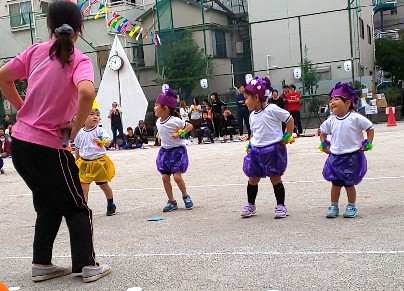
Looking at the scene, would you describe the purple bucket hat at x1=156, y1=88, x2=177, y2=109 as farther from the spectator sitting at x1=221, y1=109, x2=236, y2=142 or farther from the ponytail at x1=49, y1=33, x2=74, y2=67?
the spectator sitting at x1=221, y1=109, x2=236, y2=142

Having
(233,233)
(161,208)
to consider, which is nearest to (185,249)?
(233,233)

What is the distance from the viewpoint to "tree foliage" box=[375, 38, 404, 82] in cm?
3381

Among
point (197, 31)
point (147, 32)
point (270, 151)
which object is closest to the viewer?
point (270, 151)

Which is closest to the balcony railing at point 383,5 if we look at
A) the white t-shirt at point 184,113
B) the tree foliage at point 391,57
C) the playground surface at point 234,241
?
the tree foliage at point 391,57

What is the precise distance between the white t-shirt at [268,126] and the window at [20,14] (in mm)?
24941

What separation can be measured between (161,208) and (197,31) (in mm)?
19265

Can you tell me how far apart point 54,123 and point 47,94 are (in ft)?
0.73

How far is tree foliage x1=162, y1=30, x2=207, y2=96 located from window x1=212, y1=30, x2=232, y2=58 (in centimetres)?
73

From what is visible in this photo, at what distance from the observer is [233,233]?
18.9ft

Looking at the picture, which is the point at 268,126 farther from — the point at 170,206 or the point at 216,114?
the point at 216,114

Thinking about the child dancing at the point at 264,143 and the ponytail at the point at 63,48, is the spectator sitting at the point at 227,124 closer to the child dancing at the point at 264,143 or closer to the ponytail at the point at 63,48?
the child dancing at the point at 264,143

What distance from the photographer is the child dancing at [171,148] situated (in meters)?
7.63

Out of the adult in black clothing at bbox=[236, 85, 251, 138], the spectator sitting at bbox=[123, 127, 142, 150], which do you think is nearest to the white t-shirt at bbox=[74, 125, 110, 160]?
the adult in black clothing at bbox=[236, 85, 251, 138]

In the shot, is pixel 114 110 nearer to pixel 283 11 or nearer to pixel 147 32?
pixel 147 32
